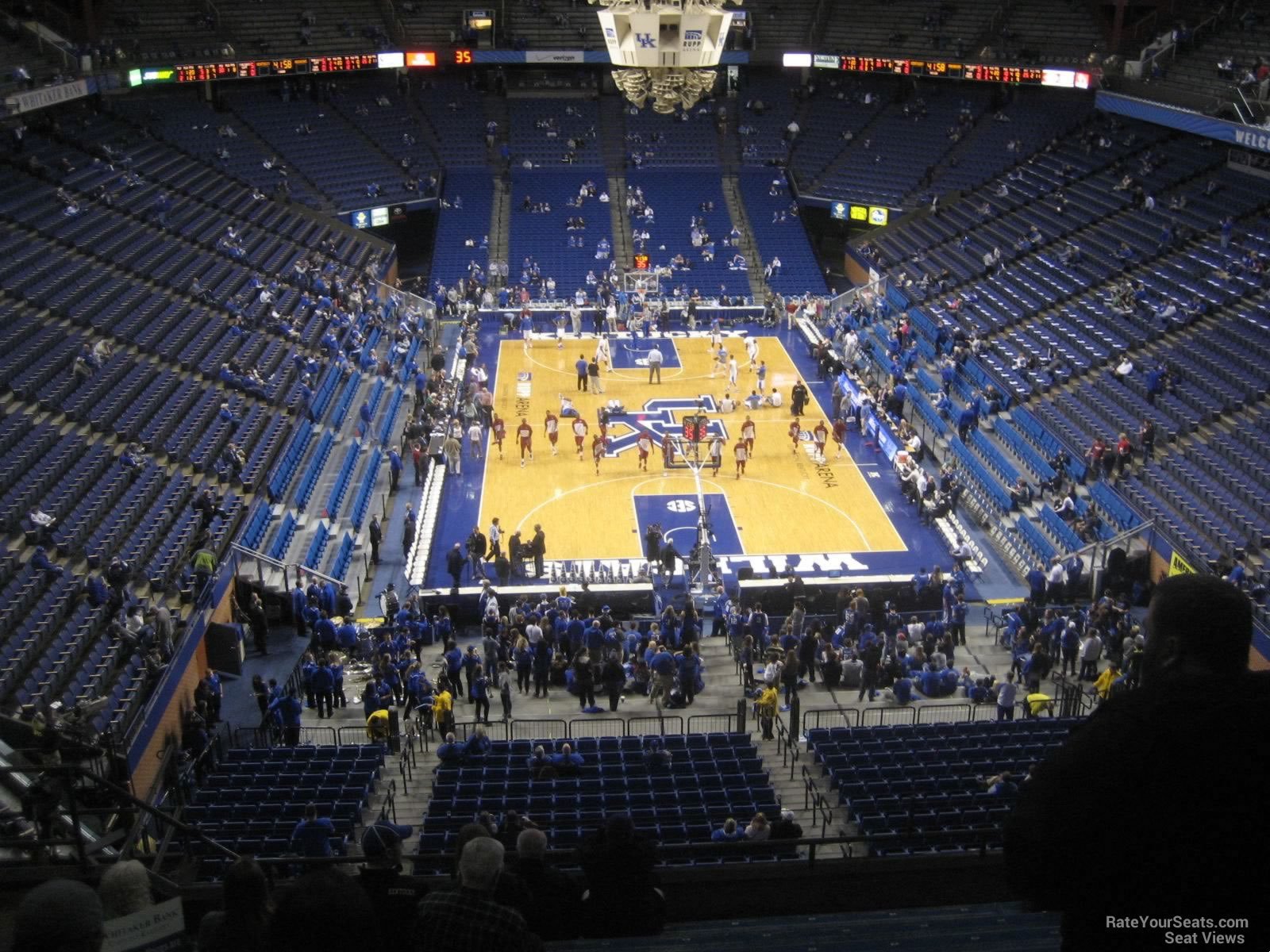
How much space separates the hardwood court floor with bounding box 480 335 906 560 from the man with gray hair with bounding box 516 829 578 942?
22.5 metres

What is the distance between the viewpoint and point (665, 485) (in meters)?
34.7

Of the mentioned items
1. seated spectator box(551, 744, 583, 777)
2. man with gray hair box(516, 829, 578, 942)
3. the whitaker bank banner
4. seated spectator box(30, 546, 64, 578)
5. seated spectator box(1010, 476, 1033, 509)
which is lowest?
man with gray hair box(516, 829, 578, 942)

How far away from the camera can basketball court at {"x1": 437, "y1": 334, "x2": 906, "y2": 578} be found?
31.3 m

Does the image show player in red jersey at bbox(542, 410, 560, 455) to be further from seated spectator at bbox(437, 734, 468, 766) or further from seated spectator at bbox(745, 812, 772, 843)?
seated spectator at bbox(745, 812, 772, 843)

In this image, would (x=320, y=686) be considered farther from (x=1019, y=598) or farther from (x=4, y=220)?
(x=4, y=220)

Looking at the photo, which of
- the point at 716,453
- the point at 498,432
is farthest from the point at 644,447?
the point at 498,432

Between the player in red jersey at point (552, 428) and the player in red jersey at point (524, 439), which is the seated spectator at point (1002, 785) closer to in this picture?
the player in red jersey at point (524, 439)

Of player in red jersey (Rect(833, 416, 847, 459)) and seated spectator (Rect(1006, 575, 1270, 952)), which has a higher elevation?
player in red jersey (Rect(833, 416, 847, 459))

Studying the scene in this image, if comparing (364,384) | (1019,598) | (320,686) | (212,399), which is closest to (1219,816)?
(320,686)

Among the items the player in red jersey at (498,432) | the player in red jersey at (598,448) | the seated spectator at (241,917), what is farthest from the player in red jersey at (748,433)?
the seated spectator at (241,917)

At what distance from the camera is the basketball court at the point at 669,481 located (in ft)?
103

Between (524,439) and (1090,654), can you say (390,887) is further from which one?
(524,439)

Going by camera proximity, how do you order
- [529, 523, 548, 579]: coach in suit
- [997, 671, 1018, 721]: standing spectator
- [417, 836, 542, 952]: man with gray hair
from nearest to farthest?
[417, 836, 542, 952]: man with gray hair, [997, 671, 1018, 721]: standing spectator, [529, 523, 548, 579]: coach in suit

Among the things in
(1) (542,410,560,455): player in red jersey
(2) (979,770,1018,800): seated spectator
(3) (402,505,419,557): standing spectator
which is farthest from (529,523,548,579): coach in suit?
(2) (979,770,1018,800): seated spectator
